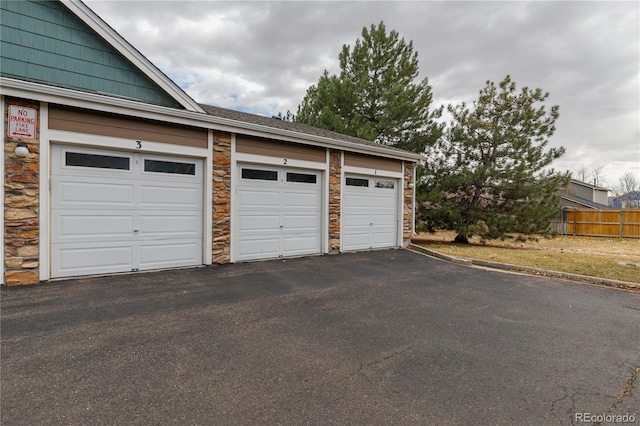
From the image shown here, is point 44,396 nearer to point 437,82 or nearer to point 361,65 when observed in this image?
point 361,65

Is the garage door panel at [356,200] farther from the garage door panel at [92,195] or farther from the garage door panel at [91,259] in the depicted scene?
the garage door panel at [91,259]

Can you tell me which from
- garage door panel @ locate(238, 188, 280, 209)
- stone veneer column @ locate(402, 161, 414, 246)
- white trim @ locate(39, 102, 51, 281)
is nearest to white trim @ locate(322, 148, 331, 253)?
garage door panel @ locate(238, 188, 280, 209)

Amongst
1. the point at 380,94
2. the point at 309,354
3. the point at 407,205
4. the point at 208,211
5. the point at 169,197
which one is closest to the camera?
the point at 309,354

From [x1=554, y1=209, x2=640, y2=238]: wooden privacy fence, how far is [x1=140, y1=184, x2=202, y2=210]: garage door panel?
2437 cm

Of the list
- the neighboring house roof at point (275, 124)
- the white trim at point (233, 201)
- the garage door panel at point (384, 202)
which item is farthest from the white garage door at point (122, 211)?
the garage door panel at point (384, 202)

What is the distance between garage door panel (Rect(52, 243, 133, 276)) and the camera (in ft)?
17.6

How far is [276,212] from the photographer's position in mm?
7914

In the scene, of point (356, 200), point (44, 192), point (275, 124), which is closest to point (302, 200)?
point (356, 200)

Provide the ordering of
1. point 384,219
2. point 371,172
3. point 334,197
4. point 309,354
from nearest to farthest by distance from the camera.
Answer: point 309,354, point 334,197, point 371,172, point 384,219

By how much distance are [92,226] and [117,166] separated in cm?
122

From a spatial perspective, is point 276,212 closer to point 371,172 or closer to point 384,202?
point 371,172

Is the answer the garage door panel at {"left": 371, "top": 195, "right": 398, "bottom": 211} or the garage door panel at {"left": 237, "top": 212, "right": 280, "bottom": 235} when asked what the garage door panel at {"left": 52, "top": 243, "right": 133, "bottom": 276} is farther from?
the garage door panel at {"left": 371, "top": 195, "right": 398, "bottom": 211}

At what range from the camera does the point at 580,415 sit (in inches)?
84.2

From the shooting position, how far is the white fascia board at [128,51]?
5741mm
